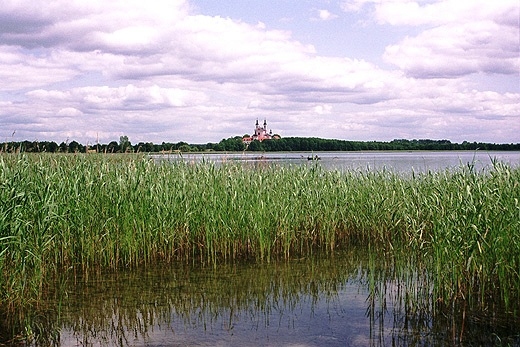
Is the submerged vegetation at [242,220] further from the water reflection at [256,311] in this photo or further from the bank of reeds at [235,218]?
the water reflection at [256,311]

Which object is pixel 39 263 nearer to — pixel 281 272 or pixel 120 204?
pixel 120 204

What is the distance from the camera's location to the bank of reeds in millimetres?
5988

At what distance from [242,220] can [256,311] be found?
115 inches

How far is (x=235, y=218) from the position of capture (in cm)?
940

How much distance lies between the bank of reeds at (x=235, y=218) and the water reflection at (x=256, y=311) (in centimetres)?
41

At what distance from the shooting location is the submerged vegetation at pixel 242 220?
236 inches

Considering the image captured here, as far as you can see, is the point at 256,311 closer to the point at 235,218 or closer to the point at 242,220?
the point at 242,220

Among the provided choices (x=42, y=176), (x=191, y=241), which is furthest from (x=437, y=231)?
(x=42, y=176)

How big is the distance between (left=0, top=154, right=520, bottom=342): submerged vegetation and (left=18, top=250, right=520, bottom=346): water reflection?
0.29 metres

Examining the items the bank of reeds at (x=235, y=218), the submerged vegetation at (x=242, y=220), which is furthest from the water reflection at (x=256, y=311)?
the bank of reeds at (x=235, y=218)

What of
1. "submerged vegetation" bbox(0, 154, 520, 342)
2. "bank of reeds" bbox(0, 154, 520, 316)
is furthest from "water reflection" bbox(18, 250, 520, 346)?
"bank of reeds" bbox(0, 154, 520, 316)

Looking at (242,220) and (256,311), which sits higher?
(242,220)

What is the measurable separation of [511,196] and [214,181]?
18.2 feet

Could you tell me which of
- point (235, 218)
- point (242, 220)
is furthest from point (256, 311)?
point (235, 218)
